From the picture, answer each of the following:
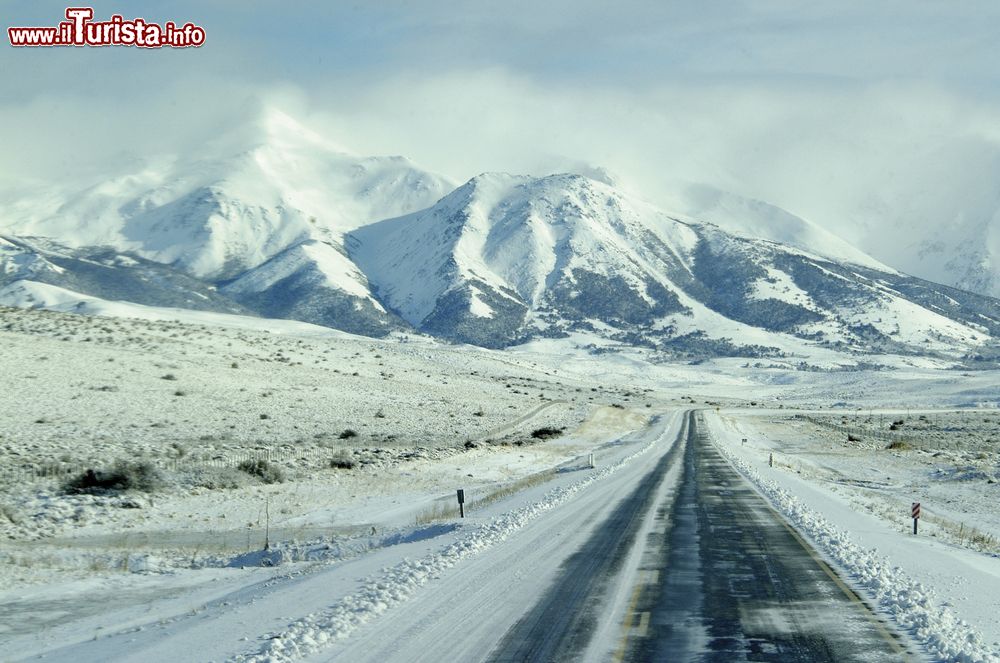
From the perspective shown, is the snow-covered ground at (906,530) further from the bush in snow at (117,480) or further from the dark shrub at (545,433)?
the bush in snow at (117,480)

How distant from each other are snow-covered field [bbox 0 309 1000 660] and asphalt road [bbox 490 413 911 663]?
789 mm

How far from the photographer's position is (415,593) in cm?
1586

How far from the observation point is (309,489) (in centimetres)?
3300

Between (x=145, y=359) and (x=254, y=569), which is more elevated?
(x=145, y=359)

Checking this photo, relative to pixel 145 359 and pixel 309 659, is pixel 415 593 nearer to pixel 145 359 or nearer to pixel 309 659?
pixel 309 659

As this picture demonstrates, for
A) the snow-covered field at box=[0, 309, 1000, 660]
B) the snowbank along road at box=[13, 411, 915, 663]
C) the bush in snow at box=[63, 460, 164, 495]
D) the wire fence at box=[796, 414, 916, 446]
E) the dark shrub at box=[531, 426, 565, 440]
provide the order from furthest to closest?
the wire fence at box=[796, 414, 916, 446], the dark shrub at box=[531, 426, 565, 440], the bush in snow at box=[63, 460, 164, 495], the snow-covered field at box=[0, 309, 1000, 660], the snowbank along road at box=[13, 411, 915, 663]

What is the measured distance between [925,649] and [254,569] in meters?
14.4

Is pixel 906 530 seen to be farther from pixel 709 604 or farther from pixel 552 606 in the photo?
pixel 552 606

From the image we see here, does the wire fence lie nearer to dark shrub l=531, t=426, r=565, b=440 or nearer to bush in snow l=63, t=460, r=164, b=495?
dark shrub l=531, t=426, r=565, b=440

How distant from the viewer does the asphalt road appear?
39.8 feet

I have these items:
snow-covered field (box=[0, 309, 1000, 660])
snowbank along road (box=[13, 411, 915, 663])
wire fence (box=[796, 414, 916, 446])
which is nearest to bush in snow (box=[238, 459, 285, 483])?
snow-covered field (box=[0, 309, 1000, 660])

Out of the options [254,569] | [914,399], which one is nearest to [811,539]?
[254,569]

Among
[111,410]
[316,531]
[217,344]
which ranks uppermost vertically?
[217,344]

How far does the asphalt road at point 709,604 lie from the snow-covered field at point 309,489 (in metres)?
0.79
